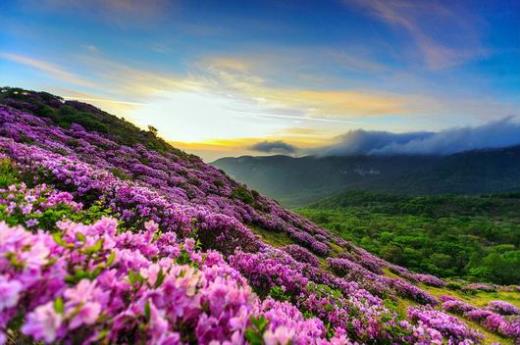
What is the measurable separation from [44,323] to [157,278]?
895 millimetres

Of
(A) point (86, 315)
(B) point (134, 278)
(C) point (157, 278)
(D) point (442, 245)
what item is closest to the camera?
(A) point (86, 315)

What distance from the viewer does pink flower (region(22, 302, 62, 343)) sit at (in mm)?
1849

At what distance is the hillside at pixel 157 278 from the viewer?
2.19 meters

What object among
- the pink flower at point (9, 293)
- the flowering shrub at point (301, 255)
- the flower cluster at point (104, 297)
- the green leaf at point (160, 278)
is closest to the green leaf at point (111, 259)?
the flower cluster at point (104, 297)

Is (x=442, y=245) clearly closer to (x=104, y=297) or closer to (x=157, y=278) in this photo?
(x=157, y=278)

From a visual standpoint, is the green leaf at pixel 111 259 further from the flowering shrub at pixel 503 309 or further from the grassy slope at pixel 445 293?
the flowering shrub at pixel 503 309

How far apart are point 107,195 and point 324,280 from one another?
6.90m

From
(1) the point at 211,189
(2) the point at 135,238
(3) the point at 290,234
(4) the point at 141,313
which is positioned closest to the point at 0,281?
(4) the point at 141,313

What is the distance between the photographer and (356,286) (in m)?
10.9

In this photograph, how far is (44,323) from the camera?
1.88 meters

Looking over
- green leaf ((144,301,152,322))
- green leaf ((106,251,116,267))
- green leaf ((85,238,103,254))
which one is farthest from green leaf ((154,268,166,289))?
green leaf ((85,238,103,254))

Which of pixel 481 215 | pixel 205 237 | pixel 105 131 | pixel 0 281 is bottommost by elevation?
pixel 481 215

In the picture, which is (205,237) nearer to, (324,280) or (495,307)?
(324,280)

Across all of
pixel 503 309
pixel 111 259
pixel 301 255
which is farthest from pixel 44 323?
pixel 503 309
